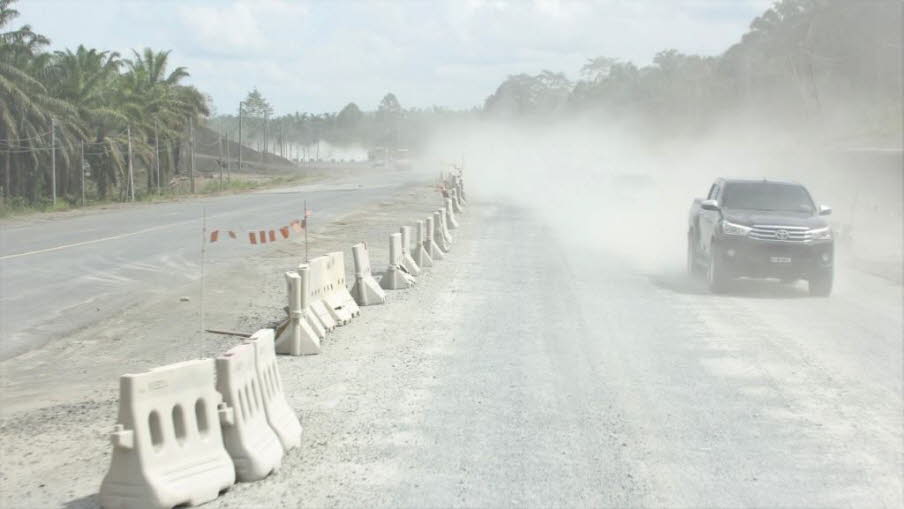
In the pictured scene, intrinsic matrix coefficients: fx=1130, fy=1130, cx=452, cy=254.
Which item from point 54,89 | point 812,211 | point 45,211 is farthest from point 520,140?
point 812,211

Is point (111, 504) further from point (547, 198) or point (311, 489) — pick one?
point (547, 198)

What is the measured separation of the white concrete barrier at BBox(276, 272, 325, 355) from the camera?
12.0 m

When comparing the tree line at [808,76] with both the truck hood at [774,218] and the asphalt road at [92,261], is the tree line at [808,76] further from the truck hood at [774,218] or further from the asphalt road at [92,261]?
the truck hood at [774,218]

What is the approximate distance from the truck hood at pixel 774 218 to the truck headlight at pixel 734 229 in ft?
0.28

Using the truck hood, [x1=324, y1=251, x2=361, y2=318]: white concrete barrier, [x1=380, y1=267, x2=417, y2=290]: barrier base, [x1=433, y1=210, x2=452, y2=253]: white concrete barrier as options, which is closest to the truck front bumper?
the truck hood

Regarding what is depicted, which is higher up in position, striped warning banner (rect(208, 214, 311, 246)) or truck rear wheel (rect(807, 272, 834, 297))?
striped warning banner (rect(208, 214, 311, 246))

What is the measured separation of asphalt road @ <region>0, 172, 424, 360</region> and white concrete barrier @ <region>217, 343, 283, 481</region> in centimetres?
620

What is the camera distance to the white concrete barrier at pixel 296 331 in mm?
11961

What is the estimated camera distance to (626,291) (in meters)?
17.7

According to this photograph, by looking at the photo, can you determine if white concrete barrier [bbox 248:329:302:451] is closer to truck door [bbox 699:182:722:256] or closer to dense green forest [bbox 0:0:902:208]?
truck door [bbox 699:182:722:256]

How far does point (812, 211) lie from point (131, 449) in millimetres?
14731

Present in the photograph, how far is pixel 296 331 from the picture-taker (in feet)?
39.4

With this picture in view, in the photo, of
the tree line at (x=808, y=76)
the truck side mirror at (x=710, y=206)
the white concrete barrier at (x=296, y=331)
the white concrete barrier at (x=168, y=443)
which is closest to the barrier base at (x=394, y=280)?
the truck side mirror at (x=710, y=206)

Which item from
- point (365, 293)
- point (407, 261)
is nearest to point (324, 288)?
point (365, 293)
